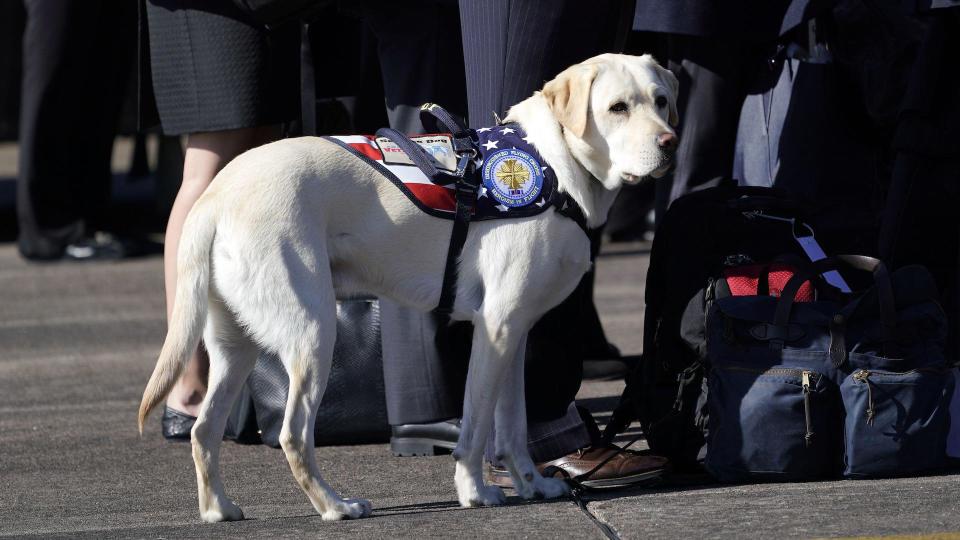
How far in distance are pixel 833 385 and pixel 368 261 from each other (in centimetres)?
128

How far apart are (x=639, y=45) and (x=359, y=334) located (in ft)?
8.63

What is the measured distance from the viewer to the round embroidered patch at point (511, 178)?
384 cm

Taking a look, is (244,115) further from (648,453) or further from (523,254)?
(648,453)

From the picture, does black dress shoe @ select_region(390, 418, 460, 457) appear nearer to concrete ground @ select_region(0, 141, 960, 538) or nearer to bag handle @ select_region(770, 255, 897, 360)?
concrete ground @ select_region(0, 141, 960, 538)

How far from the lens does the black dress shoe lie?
4.64 m

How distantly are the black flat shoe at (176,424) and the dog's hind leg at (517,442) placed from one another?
134 centimetres

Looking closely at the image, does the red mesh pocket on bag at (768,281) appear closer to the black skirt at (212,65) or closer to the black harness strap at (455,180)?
the black harness strap at (455,180)

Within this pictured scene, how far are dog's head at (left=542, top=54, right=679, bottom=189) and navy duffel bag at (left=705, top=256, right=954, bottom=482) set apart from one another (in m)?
0.49

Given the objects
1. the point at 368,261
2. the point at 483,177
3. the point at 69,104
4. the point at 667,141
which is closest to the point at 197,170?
the point at 368,261

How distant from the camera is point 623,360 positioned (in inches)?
236

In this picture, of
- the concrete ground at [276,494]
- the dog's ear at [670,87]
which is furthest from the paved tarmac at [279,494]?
the dog's ear at [670,87]

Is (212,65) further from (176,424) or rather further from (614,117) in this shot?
(614,117)

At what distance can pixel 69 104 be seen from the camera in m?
9.02

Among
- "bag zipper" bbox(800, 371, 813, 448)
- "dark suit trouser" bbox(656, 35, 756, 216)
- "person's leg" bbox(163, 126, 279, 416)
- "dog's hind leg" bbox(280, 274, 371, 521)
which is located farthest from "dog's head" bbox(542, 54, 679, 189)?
"person's leg" bbox(163, 126, 279, 416)
